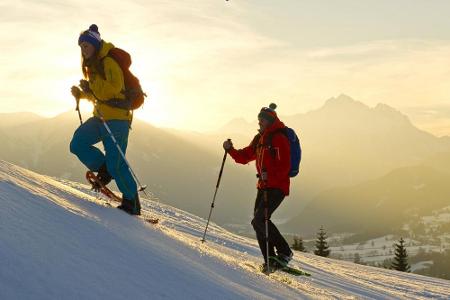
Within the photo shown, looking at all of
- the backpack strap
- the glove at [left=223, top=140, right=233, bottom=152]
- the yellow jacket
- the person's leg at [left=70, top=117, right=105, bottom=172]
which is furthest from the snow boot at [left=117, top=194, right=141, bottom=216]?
the backpack strap

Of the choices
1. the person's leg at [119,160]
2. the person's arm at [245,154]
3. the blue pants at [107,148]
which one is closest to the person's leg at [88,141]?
the blue pants at [107,148]

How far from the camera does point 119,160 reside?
7.83 metres

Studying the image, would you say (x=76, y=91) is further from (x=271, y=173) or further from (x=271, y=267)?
(x=271, y=267)

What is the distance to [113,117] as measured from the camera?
7711 millimetres

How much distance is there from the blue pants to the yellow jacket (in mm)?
123

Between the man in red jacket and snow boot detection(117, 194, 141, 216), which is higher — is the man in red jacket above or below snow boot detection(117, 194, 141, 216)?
above

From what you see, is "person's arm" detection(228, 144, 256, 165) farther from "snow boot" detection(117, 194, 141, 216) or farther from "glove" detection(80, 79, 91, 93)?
"glove" detection(80, 79, 91, 93)

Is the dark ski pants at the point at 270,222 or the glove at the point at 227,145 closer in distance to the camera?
the dark ski pants at the point at 270,222

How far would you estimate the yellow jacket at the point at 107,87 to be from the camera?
7.34 meters

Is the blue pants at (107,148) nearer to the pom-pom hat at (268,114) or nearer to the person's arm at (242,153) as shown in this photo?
the person's arm at (242,153)

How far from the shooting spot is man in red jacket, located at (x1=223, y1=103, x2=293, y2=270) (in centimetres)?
815

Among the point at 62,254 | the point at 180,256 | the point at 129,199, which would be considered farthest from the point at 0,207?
the point at 129,199

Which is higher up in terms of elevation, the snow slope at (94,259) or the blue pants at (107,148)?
the blue pants at (107,148)

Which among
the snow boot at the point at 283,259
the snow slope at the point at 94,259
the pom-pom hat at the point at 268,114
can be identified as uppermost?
the pom-pom hat at the point at 268,114
